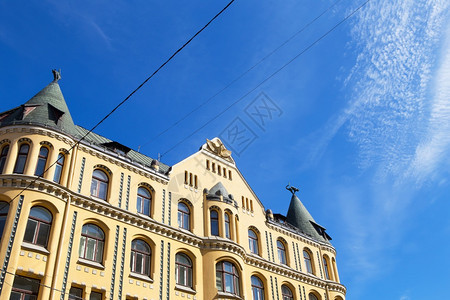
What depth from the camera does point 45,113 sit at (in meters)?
25.5

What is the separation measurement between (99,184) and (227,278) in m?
9.66

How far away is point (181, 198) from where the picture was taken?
29.5m

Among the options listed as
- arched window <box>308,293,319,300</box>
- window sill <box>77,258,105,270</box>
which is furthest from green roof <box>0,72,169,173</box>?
arched window <box>308,293,319,300</box>

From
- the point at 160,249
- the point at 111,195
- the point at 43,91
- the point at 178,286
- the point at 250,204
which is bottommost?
the point at 178,286

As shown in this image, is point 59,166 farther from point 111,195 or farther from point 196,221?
point 196,221

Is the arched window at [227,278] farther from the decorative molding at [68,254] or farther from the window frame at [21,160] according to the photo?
the window frame at [21,160]

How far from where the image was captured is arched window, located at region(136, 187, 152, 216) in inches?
1069

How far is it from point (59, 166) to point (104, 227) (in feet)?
13.3

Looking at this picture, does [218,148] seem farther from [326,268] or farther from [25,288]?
[25,288]

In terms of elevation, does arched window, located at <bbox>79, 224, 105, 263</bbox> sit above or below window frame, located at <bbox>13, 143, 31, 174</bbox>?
below

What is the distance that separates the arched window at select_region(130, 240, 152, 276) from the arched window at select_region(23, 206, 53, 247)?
500 centimetres

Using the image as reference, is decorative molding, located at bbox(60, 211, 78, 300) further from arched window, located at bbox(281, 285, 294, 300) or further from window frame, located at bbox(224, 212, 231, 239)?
arched window, located at bbox(281, 285, 294, 300)

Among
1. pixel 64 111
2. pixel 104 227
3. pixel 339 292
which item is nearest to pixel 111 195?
pixel 104 227

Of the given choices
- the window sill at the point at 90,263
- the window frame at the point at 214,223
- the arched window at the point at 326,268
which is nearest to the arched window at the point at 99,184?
the window sill at the point at 90,263
